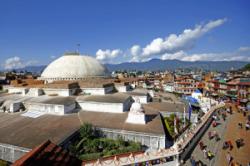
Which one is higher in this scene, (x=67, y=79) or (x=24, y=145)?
(x=67, y=79)

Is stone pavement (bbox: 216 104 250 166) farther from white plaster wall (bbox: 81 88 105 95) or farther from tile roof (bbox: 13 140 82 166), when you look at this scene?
white plaster wall (bbox: 81 88 105 95)

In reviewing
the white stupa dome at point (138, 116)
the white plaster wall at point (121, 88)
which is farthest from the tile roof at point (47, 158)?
the white plaster wall at point (121, 88)

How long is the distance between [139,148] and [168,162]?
3.17 meters

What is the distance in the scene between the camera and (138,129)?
1655cm

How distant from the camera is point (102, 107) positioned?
2244 cm

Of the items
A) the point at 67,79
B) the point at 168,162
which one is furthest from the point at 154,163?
the point at 67,79

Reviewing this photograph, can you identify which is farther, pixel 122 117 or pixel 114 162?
pixel 122 117

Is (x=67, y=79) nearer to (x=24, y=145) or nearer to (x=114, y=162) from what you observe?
(x=24, y=145)

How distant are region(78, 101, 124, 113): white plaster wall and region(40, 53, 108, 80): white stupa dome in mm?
10167

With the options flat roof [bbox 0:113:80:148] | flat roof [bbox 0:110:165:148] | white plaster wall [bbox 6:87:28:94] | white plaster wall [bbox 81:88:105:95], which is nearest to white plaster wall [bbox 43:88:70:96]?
white plaster wall [bbox 81:88:105:95]

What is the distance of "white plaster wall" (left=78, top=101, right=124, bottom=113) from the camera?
21917mm

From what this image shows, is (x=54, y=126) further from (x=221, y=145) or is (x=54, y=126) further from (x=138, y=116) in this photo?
(x=221, y=145)

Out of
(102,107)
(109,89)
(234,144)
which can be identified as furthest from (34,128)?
(234,144)

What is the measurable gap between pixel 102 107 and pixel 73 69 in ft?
43.6
